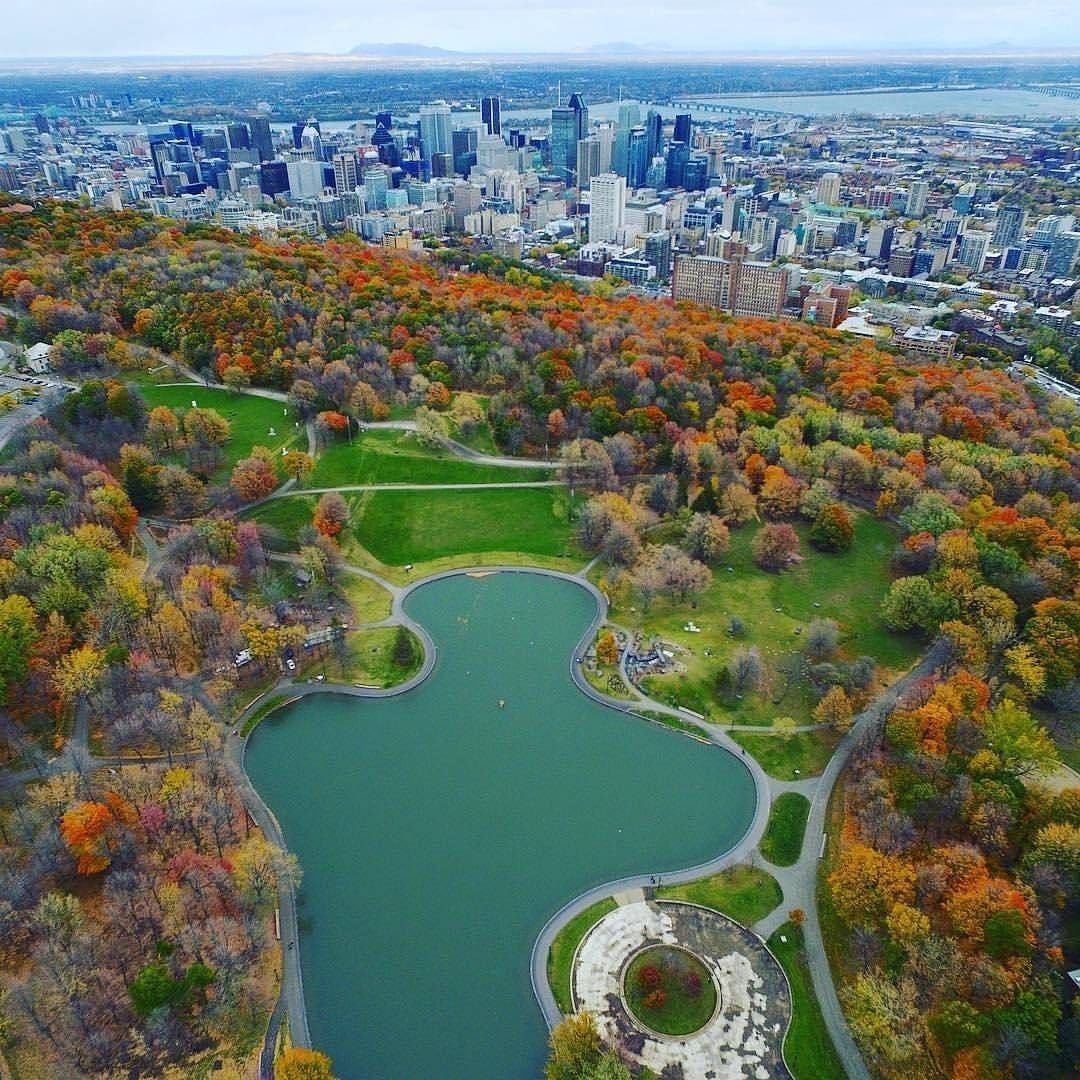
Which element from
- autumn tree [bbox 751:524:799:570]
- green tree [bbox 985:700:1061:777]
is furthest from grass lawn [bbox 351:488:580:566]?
green tree [bbox 985:700:1061:777]

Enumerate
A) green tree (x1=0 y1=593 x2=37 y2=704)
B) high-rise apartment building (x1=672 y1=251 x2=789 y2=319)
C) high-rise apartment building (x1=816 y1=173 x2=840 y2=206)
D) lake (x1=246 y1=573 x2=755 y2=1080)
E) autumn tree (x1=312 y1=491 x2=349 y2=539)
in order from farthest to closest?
high-rise apartment building (x1=816 y1=173 x2=840 y2=206) → high-rise apartment building (x1=672 y1=251 x2=789 y2=319) → autumn tree (x1=312 y1=491 x2=349 y2=539) → green tree (x1=0 y1=593 x2=37 y2=704) → lake (x1=246 y1=573 x2=755 y2=1080)

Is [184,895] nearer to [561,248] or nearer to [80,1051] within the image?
[80,1051]

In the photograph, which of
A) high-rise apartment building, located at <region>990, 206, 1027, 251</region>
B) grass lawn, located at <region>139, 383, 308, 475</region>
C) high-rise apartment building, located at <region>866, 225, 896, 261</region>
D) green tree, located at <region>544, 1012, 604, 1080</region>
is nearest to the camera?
green tree, located at <region>544, 1012, 604, 1080</region>

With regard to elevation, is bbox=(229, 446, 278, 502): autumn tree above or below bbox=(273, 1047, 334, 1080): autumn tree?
above

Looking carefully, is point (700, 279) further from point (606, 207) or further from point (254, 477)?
point (254, 477)

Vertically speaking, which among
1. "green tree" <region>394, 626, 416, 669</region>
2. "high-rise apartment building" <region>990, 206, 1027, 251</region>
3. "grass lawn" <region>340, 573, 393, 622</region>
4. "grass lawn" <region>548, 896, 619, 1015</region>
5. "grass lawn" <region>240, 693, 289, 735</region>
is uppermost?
"high-rise apartment building" <region>990, 206, 1027, 251</region>

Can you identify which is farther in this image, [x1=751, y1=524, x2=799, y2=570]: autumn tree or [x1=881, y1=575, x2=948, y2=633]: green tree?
[x1=751, y1=524, x2=799, y2=570]: autumn tree

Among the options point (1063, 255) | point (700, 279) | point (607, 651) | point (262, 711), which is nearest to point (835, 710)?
point (607, 651)

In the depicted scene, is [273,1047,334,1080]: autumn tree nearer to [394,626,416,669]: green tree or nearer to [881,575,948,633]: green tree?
[394,626,416,669]: green tree
